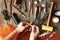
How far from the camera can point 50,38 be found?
5.19ft

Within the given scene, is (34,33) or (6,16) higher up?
(6,16)

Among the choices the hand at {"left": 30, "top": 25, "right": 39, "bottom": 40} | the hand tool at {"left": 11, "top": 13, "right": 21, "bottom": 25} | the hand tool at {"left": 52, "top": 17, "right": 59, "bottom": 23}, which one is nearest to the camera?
the hand at {"left": 30, "top": 25, "right": 39, "bottom": 40}

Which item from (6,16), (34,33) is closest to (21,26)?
(34,33)

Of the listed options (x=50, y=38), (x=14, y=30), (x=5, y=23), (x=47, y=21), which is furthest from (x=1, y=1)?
(x=50, y=38)

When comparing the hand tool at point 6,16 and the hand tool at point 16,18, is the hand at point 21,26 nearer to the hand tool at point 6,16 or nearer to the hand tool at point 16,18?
the hand tool at point 16,18

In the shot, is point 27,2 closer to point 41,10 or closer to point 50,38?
point 41,10

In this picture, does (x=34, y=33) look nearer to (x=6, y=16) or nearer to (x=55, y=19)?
→ (x=55, y=19)

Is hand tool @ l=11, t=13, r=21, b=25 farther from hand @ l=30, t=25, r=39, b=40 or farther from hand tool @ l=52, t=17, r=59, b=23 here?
hand tool @ l=52, t=17, r=59, b=23

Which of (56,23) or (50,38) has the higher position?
(56,23)

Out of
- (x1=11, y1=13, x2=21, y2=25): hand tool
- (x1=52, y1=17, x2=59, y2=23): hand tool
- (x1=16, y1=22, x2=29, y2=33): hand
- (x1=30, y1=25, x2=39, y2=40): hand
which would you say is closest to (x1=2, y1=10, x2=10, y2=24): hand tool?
(x1=11, y1=13, x2=21, y2=25): hand tool

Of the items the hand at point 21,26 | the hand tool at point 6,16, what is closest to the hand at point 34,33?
the hand at point 21,26

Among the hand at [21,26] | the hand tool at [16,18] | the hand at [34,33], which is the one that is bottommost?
the hand at [34,33]

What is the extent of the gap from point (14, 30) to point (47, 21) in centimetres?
32

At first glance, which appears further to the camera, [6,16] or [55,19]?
[6,16]
